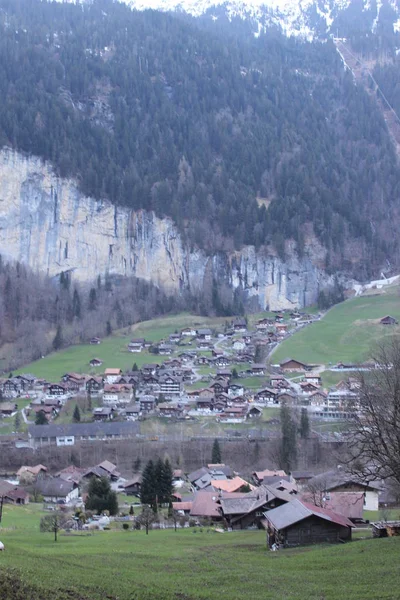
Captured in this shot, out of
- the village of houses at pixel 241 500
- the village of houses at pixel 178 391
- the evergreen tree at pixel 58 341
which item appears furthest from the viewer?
the evergreen tree at pixel 58 341

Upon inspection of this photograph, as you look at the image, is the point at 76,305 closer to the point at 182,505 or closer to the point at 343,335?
the point at 343,335

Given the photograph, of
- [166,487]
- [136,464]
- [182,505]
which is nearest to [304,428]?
[136,464]

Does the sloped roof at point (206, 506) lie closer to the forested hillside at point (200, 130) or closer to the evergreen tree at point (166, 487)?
the evergreen tree at point (166, 487)

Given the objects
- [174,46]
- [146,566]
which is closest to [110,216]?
[174,46]

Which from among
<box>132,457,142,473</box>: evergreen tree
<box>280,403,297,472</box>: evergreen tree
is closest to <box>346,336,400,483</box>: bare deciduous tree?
<box>280,403,297,472</box>: evergreen tree

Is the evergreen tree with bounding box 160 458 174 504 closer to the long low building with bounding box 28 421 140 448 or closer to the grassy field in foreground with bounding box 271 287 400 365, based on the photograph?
the long low building with bounding box 28 421 140 448

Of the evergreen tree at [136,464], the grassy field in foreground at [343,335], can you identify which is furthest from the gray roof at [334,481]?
the grassy field in foreground at [343,335]

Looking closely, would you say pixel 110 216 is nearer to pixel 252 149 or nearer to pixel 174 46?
pixel 252 149
